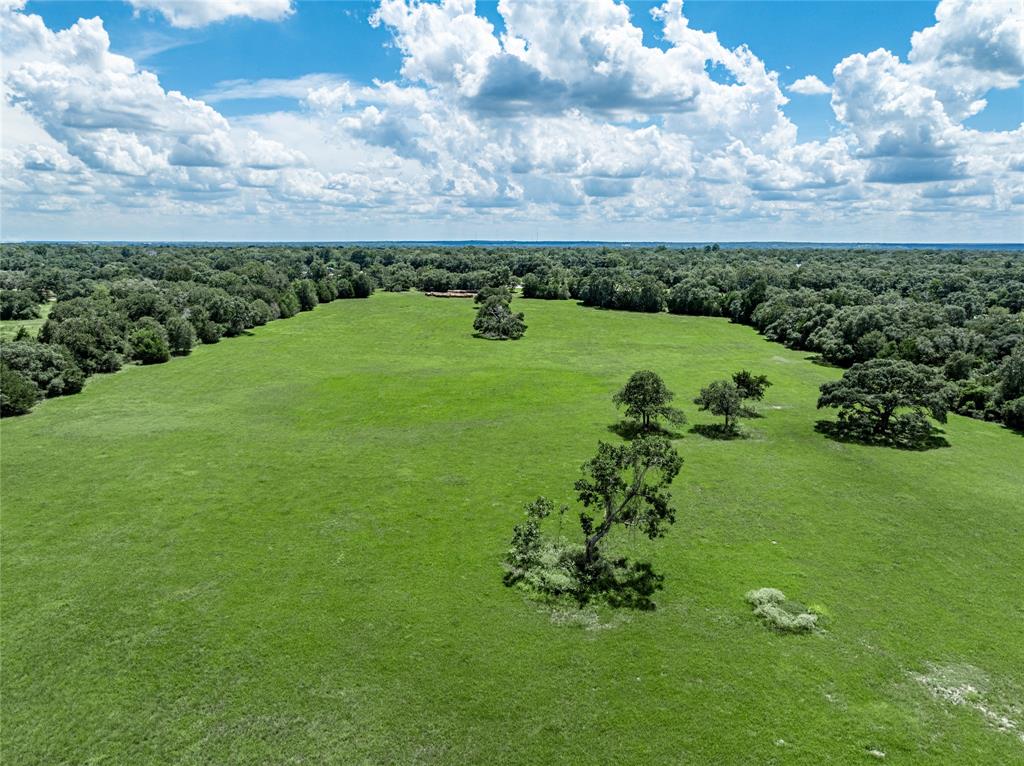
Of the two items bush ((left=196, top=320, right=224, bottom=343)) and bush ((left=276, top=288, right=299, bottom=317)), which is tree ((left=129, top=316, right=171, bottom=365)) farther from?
bush ((left=276, top=288, right=299, bottom=317))

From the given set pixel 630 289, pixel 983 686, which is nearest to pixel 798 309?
pixel 630 289

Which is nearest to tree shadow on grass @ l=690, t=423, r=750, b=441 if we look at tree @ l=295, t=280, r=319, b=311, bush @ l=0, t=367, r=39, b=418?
bush @ l=0, t=367, r=39, b=418

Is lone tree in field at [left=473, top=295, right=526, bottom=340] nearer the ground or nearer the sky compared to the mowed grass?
nearer the sky

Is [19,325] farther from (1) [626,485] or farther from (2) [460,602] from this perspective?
(1) [626,485]

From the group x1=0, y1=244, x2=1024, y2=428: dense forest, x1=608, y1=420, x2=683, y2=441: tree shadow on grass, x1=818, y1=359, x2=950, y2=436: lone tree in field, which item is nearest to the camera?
x1=818, y1=359, x2=950, y2=436: lone tree in field

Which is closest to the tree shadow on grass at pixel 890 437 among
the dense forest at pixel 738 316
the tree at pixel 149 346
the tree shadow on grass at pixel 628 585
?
the dense forest at pixel 738 316

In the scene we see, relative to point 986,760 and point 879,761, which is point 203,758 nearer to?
point 879,761
